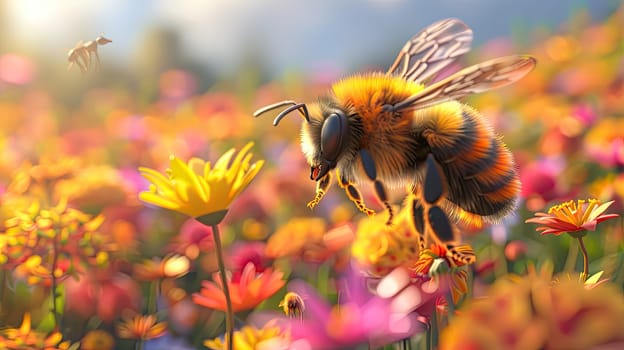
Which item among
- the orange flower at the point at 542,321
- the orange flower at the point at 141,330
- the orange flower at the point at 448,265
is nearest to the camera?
the orange flower at the point at 542,321

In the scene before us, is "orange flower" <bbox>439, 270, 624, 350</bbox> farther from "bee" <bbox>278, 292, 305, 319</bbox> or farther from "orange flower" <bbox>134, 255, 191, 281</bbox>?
"orange flower" <bbox>134, 255, 191, 281</bbox>

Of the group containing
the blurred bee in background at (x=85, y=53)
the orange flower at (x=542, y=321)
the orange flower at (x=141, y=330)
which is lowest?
the orange flower at (x=141, y=330)

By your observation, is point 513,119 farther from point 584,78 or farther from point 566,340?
point 566,340

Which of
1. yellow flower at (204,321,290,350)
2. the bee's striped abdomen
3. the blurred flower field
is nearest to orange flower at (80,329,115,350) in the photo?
the blurred flower field

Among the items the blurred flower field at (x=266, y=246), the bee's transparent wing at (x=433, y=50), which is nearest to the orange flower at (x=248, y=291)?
the blurred flower field at (x=266, y=246)

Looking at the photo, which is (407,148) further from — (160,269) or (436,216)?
(160,269)

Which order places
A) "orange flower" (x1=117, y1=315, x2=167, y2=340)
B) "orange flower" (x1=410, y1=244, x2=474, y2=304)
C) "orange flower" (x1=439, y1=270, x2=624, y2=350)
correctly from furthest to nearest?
"orange flower" (x1=117, y1=315, x2=167, y2=340)
"orange flower" (x1=410, y1=244, x2=474, y2=304)
"orange flower" (x1=439, y1=270, x2=624, y2=350)

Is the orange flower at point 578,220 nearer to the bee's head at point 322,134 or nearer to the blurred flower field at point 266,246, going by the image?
the blurred flower field at point 266,246
